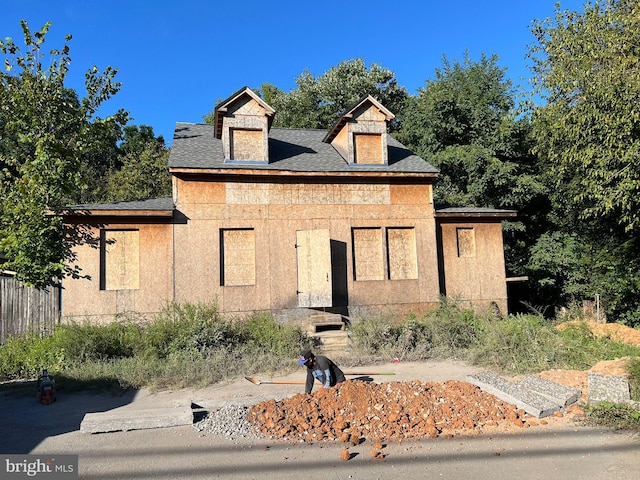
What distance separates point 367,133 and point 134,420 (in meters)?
11.2

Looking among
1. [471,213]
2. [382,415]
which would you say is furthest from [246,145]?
[382,415]

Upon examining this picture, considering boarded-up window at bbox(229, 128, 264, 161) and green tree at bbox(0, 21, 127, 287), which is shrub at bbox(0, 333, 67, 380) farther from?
boarded-up window at bbox(229, 128, 264, 161)

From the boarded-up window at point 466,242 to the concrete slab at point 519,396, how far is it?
6.85m

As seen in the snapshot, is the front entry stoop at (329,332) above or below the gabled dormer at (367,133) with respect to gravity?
below

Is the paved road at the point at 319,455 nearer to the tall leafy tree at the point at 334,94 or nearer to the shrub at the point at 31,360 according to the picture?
the shrub at the point at 31,360

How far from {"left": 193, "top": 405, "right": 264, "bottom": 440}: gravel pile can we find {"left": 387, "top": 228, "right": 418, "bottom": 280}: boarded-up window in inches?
314

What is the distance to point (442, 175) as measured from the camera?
20.4 metres

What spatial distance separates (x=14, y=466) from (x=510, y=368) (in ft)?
29.6

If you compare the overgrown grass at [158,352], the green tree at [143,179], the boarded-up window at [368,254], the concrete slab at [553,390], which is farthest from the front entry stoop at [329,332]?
the green tree at [143,179]

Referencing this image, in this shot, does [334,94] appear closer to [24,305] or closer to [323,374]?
[24,305]

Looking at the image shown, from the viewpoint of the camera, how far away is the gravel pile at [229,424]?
6316 mm

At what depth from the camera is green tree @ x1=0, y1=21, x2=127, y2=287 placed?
1005 cm

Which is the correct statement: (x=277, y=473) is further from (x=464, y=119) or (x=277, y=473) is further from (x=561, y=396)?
(x=464, y=119)

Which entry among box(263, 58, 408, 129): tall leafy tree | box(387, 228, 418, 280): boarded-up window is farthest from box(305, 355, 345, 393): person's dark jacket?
box(263, 58, 408, 129): tall leafy tree
